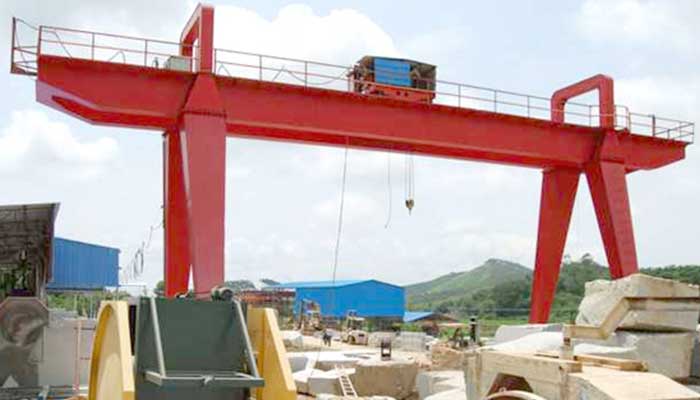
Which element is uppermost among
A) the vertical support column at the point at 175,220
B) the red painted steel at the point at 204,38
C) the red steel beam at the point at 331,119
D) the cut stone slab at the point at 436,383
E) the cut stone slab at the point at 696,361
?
the red painted steel at the point at 204,38

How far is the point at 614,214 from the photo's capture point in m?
21.6

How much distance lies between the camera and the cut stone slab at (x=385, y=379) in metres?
17.4

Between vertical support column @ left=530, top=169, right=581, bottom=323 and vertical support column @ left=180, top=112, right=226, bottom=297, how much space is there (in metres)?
10.6

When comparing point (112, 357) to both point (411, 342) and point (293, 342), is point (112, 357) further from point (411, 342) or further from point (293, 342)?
point (411, 342)

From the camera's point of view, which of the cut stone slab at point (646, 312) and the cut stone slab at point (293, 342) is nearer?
the cut stone slab at point (646, 312)

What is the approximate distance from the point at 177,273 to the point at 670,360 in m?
12.4

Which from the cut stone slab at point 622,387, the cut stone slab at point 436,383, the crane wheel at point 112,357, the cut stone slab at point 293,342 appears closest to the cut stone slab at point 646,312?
the cut stone slab at point 622,387

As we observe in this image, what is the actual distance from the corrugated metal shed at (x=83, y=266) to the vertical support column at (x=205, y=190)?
18.3m

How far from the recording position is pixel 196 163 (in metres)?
16.5

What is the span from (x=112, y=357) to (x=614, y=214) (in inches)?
728

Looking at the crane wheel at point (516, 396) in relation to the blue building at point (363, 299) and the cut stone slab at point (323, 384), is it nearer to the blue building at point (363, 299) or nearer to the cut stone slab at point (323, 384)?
the cut stone slab at point (323, 384)

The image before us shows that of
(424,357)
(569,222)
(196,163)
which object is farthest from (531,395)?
(424,357)

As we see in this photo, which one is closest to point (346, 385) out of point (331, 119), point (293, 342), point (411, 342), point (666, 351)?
point (331, 119)

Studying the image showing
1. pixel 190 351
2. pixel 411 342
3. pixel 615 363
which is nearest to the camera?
pixel 615 363
